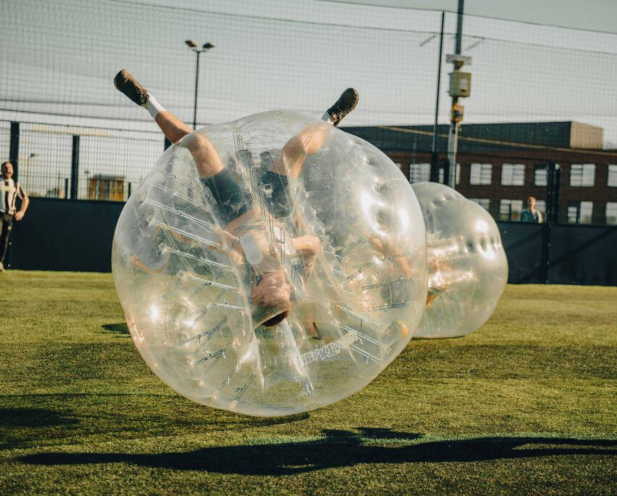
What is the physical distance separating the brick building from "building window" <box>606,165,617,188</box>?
553mm

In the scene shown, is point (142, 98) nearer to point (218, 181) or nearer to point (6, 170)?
point (218, 181)

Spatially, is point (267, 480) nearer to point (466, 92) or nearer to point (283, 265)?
point (283, 265)

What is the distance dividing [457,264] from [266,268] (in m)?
2.65

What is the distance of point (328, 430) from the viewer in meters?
3.10

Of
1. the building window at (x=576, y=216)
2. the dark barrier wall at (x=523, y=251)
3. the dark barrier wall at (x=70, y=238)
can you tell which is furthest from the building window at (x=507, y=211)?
the dark barrier wall at (x=70, y=238)

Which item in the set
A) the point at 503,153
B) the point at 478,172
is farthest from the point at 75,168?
the point at 478,172

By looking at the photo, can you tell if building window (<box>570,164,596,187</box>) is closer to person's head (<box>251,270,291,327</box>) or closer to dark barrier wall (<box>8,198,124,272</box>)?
dark barrier wall (<box>8,198,124,272</box>)

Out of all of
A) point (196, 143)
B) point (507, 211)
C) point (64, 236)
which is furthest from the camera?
point (507, 211)

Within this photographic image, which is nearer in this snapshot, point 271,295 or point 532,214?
point 271,295

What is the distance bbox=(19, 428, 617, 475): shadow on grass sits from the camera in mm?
2609

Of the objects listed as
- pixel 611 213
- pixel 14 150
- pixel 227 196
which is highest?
pixel 14 150

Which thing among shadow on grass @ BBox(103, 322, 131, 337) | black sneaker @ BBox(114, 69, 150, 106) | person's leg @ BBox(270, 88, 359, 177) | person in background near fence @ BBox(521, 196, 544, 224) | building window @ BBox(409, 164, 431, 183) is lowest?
shadow on grass @ BBox(103, 322, 131, 337)

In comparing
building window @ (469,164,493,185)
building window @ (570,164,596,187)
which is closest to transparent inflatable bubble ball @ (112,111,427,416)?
building window @ (469,164,493,185)

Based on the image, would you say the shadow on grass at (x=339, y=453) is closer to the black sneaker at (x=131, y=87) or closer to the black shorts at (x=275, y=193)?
the black shorts at (x=275, y=193)
